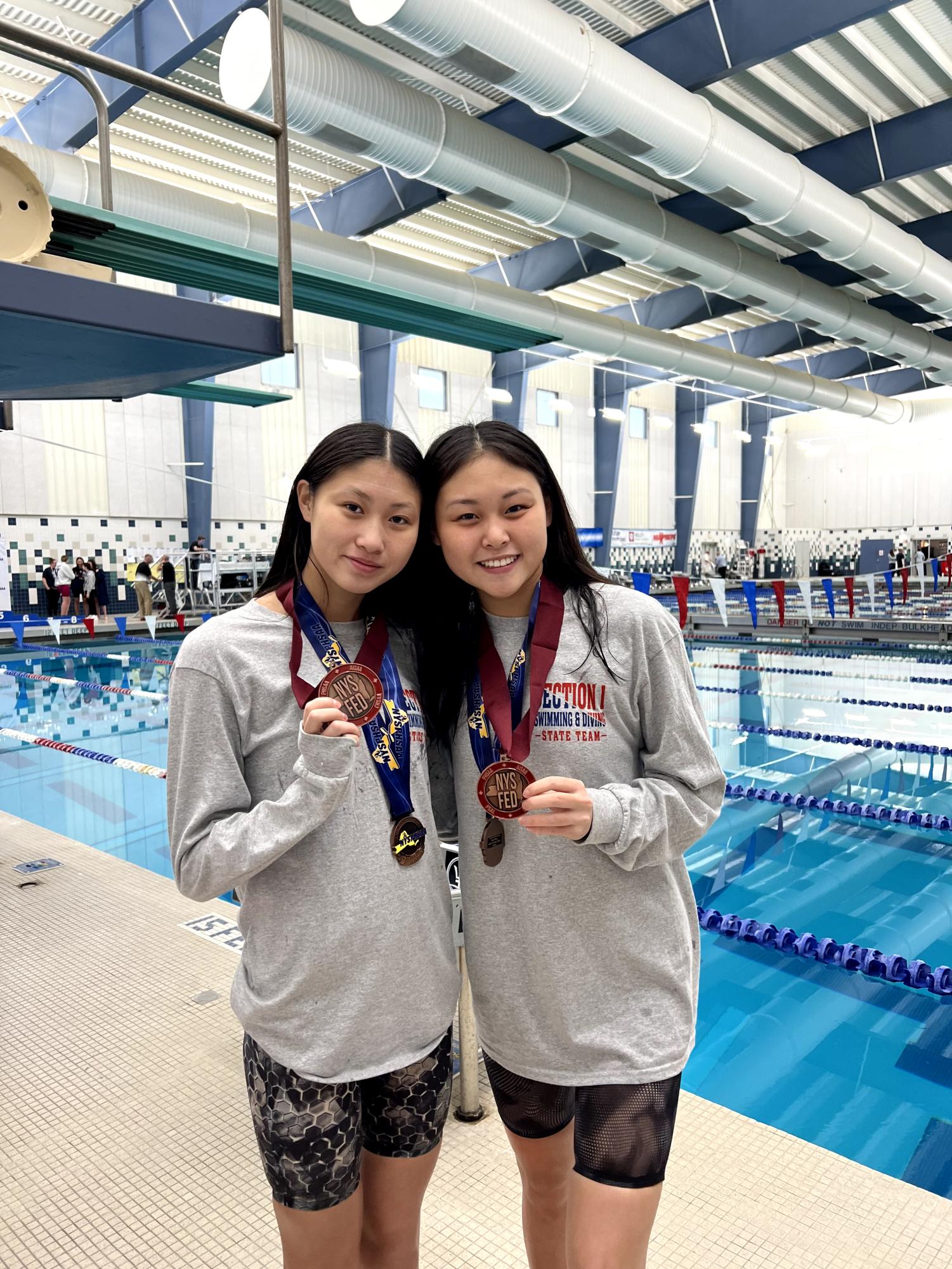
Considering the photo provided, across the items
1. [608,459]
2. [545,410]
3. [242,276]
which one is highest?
[545,410]

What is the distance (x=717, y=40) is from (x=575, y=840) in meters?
7.33

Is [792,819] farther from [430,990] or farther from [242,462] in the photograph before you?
[242,462]

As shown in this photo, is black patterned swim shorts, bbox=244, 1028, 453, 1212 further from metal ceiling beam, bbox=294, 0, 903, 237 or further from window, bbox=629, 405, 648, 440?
window, bbox=629, 405, 648, 440

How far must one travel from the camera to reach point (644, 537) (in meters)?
25.8

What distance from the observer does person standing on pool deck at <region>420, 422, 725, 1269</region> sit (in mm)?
1149

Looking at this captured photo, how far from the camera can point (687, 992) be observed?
1.23 meters

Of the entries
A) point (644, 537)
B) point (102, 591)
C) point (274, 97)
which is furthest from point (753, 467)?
point (274, 97)

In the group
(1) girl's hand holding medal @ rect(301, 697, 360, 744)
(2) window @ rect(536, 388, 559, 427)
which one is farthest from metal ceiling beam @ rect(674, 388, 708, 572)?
(1) girl's hand holding medal @ rect(301, 697, 360, 744)

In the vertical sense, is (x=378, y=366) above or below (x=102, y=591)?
above

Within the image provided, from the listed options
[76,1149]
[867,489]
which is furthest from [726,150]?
[867,489]

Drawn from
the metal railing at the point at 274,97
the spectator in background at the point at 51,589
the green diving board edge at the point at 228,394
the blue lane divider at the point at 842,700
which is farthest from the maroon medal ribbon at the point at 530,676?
the spectator in background at the point at 51,589

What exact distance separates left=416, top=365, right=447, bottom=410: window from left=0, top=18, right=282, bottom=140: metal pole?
62.6 feet

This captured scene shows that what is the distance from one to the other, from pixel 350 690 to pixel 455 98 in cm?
916

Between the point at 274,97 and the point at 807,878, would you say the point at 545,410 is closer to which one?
the point at 807,878
